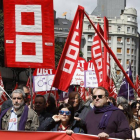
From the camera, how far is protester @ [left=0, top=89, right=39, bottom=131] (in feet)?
19.8

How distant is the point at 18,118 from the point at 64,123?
0.70 metres

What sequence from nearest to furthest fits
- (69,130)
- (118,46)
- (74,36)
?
1. (69,130)
2. (74,36)
3. (118,46)

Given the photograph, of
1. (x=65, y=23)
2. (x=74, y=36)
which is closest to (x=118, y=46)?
(x=65, y=23)

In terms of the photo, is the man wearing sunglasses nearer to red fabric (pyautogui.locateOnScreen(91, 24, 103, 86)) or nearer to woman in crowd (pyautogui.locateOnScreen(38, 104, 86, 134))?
woman in crowd (pyautogui.locateOnScreen(38, 104, 86, 134))

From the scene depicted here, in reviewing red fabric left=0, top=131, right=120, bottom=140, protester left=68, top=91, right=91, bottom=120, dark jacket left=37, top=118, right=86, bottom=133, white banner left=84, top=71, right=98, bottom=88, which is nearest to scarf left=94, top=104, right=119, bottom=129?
dark jacket left=37, top=118, right=86, bottom=133

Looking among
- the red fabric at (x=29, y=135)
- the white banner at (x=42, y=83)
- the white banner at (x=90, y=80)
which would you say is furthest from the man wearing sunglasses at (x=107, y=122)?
the white banner at (x=90, y=80)

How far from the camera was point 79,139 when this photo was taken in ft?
18.4

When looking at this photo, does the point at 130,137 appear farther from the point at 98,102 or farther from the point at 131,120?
the point at 131,120

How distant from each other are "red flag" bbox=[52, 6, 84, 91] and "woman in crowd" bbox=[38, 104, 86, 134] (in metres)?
1.79

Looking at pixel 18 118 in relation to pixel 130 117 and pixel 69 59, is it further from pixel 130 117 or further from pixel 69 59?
pixel 69 59

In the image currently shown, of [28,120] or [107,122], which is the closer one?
[107,122]

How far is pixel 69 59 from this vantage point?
8250 millimetres

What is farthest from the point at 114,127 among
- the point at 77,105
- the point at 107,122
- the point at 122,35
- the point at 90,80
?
the point at 122,35

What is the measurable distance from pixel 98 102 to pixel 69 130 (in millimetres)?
615
